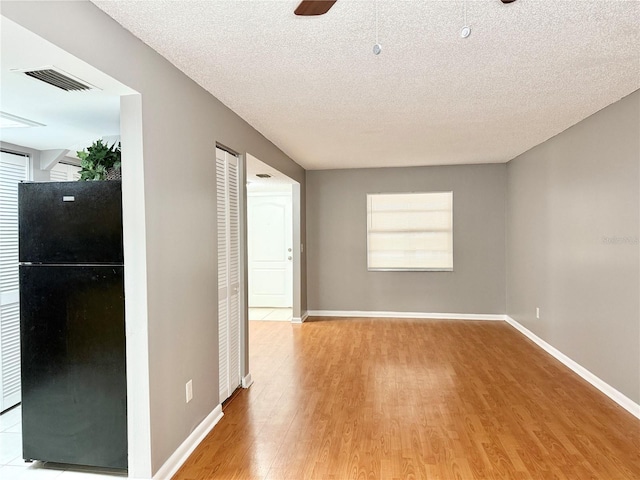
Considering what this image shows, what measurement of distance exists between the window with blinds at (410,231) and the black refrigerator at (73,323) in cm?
481

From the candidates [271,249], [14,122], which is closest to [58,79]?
[14,122]

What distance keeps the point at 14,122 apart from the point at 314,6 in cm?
250

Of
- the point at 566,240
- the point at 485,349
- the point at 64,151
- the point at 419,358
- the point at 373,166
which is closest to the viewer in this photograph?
the point at 64,151

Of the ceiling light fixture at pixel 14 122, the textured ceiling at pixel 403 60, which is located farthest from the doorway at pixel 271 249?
the ceiling light fixture at pixel 14 122

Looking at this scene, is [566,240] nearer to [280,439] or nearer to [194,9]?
[280,439]

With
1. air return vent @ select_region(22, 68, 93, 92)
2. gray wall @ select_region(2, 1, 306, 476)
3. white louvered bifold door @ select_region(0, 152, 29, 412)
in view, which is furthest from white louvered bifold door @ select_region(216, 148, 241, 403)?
white louvered bifold door @ select_region(0, 152, 29, 412)

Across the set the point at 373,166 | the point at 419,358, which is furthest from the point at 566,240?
the point at 373,166

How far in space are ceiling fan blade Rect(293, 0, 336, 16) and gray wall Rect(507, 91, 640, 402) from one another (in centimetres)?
275

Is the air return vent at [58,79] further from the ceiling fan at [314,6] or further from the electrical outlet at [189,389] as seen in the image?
the electrical outlet at [189,389]

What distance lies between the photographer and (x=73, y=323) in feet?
7.54

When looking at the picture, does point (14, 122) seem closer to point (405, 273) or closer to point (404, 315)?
point (405, 273)

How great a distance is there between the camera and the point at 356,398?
11.2 feet

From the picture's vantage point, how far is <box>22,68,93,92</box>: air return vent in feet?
6.28

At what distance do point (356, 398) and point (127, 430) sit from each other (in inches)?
71.6
